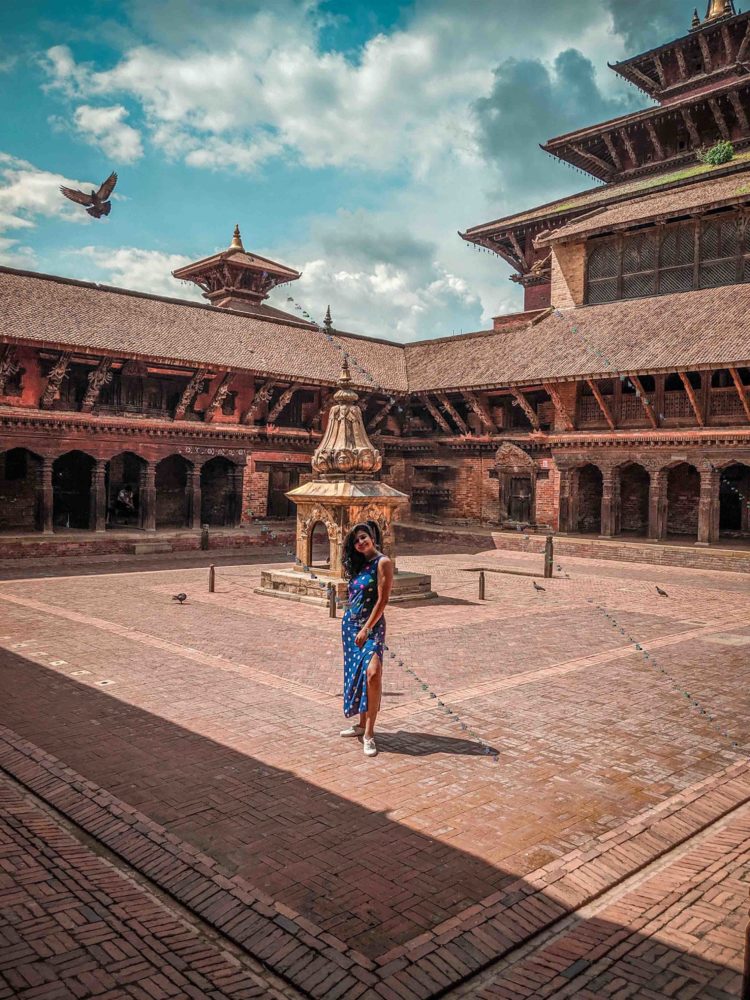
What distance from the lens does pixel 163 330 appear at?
2619 centimetres

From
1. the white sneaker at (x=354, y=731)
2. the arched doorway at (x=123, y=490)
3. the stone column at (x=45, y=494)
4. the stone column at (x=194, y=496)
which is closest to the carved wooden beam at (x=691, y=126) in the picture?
the stone column at (x=194, y=496)

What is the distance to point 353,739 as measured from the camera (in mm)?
7055

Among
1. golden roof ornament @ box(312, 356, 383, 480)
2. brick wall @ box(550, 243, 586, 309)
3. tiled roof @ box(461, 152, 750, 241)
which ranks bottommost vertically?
golden roof ornament @ box(312, 356, 383, 480)

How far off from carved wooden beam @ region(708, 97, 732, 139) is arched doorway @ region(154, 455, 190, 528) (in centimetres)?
2608

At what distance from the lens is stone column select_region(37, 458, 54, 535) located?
74.6 ft

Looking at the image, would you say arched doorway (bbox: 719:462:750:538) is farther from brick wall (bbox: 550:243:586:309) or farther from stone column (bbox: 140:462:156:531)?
stone column (bbox: 140:462:156:531)

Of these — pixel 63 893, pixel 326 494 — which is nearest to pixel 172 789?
pixel 63 893

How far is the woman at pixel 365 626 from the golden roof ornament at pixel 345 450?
29.3 feet

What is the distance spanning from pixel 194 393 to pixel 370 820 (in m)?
22.5

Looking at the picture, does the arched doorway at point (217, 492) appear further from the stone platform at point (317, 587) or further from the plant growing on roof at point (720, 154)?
the plant growing on roof at point (720, 154)

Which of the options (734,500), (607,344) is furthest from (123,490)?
(734,500)

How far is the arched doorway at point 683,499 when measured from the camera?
88.3ft

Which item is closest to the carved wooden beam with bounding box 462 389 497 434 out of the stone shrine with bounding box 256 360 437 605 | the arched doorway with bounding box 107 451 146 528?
the arched doorway with bounding box 107 451 146 528

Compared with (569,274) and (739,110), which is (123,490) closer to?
(569,274)
